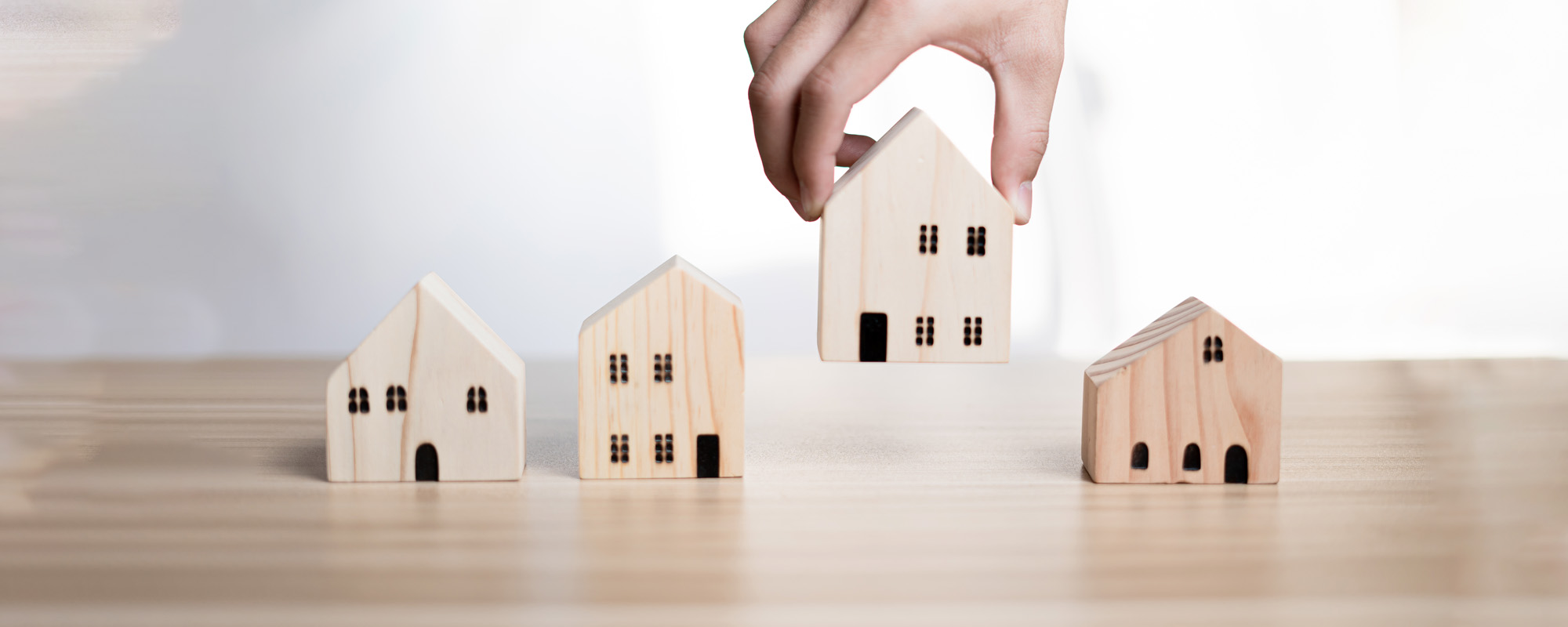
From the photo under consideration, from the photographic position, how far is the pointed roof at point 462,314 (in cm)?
129

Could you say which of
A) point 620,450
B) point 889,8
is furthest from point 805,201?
point 620,450

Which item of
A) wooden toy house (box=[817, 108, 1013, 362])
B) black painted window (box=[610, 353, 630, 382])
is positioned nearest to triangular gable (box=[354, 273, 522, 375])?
black painted window (box=[610, 353, 630, 382])

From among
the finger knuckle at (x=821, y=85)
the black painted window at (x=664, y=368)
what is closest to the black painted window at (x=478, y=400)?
the black painted window at (x=664, y=368)

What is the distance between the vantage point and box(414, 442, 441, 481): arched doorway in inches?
52.7

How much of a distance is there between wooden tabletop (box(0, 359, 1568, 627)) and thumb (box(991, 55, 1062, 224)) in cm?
43

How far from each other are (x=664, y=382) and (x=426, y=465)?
13.6 inches

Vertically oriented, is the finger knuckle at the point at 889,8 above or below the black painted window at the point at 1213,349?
above

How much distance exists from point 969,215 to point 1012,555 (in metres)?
0.49

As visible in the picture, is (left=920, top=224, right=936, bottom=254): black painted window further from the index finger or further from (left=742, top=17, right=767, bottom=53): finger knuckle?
(left=742, top=17, right=767, bottom=53): finger knuckle

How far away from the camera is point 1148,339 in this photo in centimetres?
139

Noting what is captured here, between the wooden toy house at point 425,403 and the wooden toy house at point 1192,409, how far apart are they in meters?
0.83

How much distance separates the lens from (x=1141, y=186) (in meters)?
3.86

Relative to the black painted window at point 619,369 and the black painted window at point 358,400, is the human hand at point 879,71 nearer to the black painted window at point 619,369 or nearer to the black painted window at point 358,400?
the black painted window at point 619,369

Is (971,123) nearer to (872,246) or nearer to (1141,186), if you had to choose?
(1141,186)
